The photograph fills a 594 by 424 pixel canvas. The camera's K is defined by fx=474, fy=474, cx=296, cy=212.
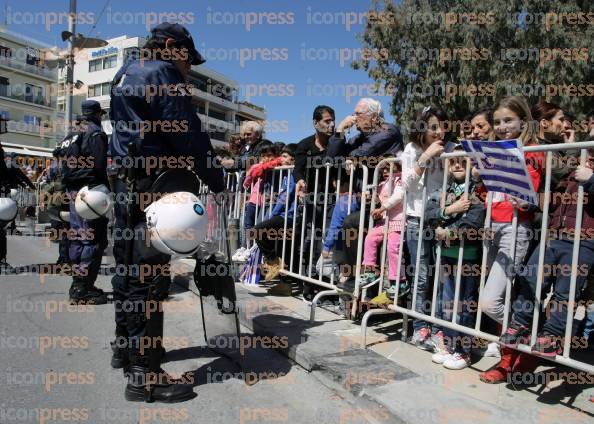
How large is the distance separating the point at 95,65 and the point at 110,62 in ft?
7.53

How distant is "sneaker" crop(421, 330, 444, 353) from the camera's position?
A: 3.57m

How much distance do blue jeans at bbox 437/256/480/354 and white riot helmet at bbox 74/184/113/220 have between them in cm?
351

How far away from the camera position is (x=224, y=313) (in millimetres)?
3338

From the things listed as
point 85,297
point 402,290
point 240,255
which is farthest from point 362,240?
point 85,297

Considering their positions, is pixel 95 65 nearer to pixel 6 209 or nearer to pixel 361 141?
pixel 6 209

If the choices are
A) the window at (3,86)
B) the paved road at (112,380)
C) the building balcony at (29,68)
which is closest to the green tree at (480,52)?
the paved road at (112,380)

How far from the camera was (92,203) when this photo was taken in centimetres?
494

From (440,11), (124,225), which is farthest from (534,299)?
(440,11)

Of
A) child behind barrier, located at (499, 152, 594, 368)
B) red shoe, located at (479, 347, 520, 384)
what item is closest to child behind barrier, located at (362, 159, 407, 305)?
red shoe, located at (479, 347, 520, 384)

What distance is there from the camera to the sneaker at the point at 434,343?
357cm

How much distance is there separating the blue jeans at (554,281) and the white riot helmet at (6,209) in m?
5.88

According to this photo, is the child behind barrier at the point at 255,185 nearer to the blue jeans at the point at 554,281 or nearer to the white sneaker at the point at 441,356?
the white sneaker at the point at 441,356

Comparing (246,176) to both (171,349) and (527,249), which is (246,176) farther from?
(527,249)

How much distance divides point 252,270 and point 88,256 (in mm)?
1907
